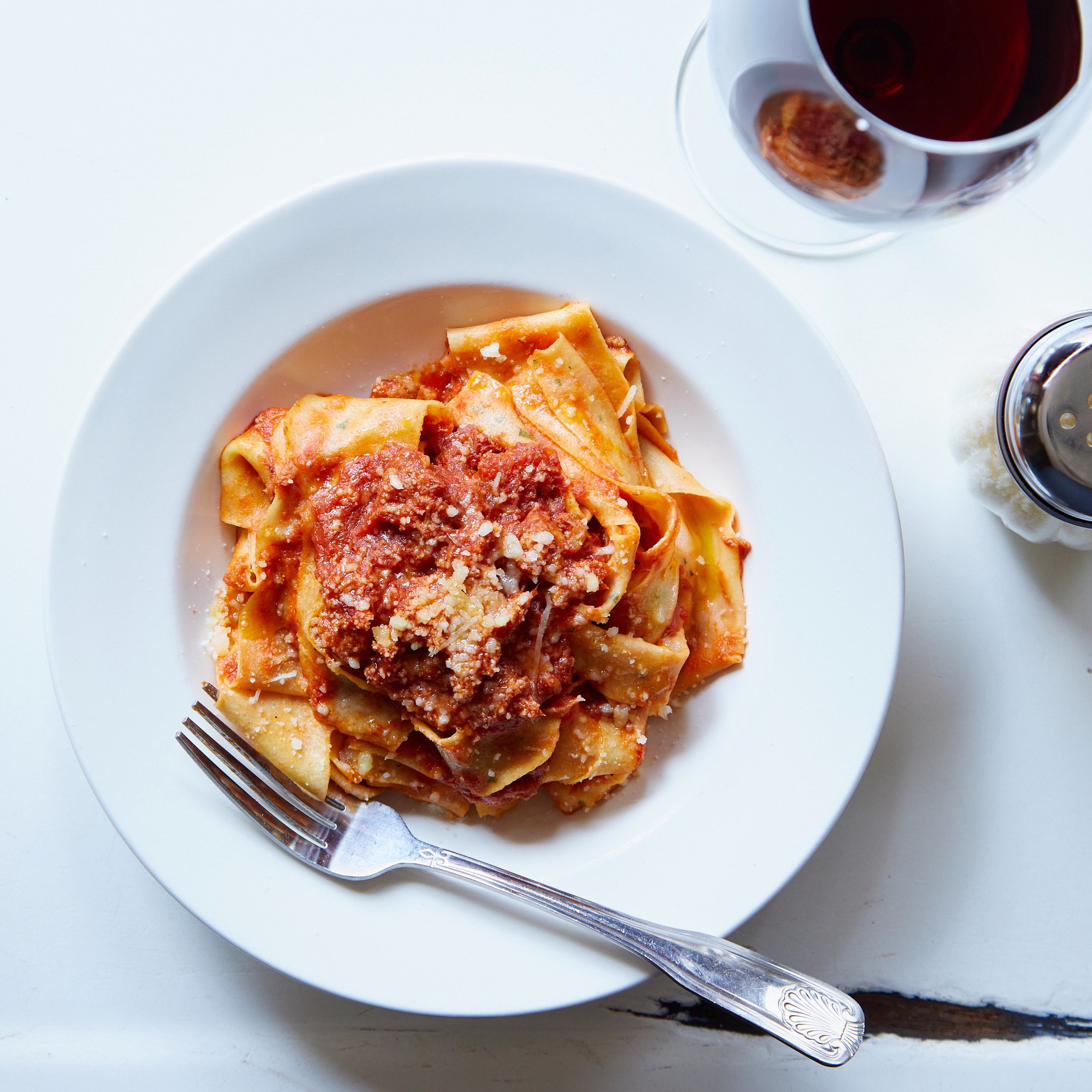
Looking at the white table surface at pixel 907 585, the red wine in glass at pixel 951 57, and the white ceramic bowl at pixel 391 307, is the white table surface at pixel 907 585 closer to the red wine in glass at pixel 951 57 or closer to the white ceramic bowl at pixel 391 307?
the white ceramic bowl at pixel 391 307

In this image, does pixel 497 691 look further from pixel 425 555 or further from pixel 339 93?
pixel 339 93

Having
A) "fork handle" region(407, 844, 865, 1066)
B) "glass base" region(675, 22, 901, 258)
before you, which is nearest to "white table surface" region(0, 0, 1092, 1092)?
"glass base" region(675, 22, 901, 258)

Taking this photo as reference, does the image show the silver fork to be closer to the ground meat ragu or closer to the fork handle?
the fork handle

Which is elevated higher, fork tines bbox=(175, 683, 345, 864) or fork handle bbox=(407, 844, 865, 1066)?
fork tines bbox=(175, 683, 345, 864)

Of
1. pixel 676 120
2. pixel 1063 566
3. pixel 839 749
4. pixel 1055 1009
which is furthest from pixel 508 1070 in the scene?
pixel 676 120

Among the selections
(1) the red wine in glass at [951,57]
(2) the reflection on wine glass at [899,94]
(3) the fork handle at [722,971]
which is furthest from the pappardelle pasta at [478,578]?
(1) the red wine in glass at [951,57]
